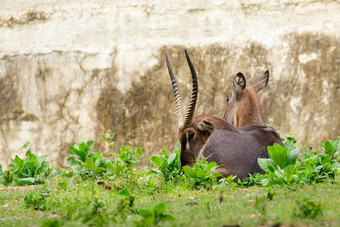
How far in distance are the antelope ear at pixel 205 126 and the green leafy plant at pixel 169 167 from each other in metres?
0.44

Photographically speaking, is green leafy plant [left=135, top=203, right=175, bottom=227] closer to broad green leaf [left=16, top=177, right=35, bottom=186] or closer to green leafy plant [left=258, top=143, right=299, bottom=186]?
green leafy plant [left=258, top=143, right=299, bottom=186]

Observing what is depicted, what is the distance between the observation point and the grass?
11.0 ft

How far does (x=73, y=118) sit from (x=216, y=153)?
3860mm

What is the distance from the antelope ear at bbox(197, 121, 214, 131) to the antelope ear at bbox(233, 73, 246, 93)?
1233 mm

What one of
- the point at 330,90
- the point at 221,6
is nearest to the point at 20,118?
the point at 221,6

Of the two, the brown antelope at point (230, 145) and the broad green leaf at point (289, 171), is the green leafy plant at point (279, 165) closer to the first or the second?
the broad green leaf at point (289, 171)

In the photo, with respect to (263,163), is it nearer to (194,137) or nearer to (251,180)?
(251,180)

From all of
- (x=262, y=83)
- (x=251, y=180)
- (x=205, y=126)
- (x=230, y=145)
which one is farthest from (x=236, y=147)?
(x=262, y=83)

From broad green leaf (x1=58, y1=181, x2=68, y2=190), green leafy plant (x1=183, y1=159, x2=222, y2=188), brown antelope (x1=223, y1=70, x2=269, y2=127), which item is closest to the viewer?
green leafy plant (x1=183, y1=159, x2=222, y2=188)

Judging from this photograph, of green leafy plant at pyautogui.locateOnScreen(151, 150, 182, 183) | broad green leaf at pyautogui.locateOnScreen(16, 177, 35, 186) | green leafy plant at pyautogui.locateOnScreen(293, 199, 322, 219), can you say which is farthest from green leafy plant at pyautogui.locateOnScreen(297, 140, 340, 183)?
broad green leaf at pyautogui.locateOnScreen(16, 177, 35, 186)

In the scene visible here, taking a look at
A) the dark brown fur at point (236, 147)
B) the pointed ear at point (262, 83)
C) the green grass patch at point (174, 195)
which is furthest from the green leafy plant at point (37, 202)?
the pointed ear at point (262, 83)

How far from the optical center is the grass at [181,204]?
3352mm

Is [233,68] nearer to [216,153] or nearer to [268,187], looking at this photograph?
[216,153]

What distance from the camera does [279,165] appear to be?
5.19 metres
